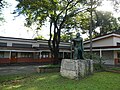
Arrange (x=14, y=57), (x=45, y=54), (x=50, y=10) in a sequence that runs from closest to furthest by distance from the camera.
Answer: (x=50, y=10)
(x=14, y=57)
(x=45, y=54)

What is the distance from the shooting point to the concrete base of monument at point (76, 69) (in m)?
11.6

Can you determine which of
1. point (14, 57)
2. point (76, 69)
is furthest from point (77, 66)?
point (14, 57)

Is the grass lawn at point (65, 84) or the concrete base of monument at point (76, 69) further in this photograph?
the concrete base of monument at point (76, 69)

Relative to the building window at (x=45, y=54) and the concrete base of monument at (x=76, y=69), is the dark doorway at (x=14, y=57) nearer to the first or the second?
the building window at (x=45, y=54)

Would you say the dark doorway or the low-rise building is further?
the dark doorway

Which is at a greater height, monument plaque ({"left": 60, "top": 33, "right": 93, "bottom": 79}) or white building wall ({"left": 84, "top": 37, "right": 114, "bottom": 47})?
white building wall ({"left": 84, "top": 37, "right": 114, "bottom": 47})

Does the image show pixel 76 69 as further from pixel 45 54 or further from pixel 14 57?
pixel 45 54

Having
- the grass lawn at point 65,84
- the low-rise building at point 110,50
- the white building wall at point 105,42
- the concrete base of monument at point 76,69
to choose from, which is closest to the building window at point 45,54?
the white building wall at point 105,42

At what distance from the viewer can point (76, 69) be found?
1165 centimetres

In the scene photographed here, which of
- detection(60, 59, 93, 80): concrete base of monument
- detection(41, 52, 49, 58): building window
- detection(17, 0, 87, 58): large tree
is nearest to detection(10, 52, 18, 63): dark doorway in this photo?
detection(41, 52, 49, 58): building window

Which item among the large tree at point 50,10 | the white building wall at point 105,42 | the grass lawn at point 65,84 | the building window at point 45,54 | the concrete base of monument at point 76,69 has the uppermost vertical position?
the large tree at point 50,10

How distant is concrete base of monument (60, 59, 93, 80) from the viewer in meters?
11.6

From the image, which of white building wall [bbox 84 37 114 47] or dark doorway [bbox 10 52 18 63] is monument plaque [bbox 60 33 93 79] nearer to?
white building wall [bbox 84 37 114 47]

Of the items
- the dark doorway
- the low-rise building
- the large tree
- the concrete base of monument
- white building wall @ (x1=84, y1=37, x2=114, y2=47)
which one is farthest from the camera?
the dark doorway
